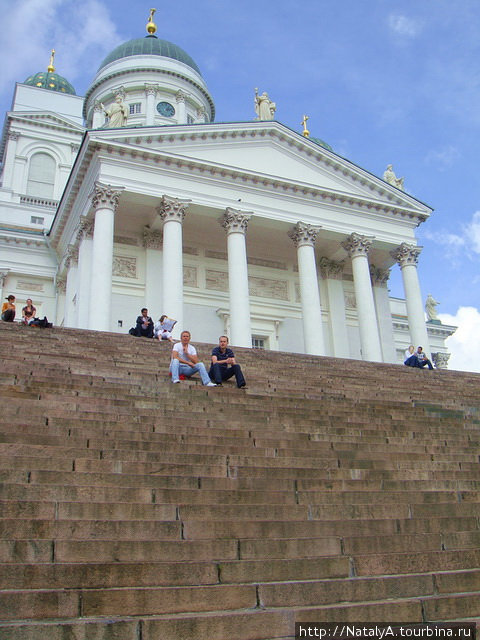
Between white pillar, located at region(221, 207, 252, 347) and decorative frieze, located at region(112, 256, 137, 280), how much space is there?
4432 millimetres

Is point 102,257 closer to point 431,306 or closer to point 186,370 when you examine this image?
point 186,370

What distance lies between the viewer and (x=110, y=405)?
27.9 feet

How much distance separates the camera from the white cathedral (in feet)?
76.2

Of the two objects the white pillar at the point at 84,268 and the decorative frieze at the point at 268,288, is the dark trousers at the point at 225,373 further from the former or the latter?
the decorative frieze at the point at 268,288

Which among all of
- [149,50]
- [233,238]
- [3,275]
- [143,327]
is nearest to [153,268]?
[233,238]

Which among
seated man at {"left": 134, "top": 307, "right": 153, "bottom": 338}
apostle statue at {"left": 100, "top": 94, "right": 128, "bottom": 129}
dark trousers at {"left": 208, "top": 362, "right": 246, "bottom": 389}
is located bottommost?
dark trousers at {"left": 208, "top": 362, "right": 246, "bottom": 389}

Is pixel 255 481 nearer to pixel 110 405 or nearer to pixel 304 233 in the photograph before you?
pixel 110 405

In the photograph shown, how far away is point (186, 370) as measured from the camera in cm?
1137

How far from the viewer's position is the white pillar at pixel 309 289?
957 inches

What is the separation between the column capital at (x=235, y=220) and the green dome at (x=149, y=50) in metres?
25.0

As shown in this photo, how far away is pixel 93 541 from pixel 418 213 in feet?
87.3

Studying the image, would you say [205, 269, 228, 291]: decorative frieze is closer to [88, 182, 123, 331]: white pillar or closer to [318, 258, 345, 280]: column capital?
[318, 258, 345, 280]: column capital

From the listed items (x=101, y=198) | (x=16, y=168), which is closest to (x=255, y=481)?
(x=101, y=198)

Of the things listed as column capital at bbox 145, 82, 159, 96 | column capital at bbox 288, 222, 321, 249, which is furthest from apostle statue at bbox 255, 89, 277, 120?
Result: column capital at bbox 145, 82, 159, 96
